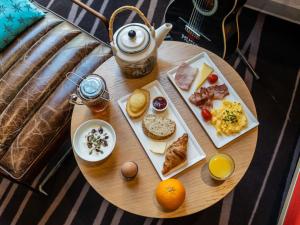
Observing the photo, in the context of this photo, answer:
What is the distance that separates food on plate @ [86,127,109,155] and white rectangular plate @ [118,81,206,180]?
127 millimetres

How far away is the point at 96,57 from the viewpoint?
1713 millimetres

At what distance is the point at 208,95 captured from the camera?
144 cm

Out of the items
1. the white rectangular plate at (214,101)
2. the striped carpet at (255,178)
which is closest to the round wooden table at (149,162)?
the white rectangular plate at (214,101)

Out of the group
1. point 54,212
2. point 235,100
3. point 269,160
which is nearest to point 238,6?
point 235,100

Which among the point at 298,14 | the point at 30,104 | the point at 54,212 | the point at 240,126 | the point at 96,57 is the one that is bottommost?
the point at 54,212

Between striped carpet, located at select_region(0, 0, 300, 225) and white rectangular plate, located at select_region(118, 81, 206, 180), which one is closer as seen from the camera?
white rectangular plate, located at select_region(118, 81, 206, 180)

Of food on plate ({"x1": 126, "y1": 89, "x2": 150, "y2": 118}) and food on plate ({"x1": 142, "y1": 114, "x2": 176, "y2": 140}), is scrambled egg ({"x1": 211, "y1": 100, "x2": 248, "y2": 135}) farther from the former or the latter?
food on plate ({"x1": 126, "y1": 89, "x2": 150, "y2": 118})

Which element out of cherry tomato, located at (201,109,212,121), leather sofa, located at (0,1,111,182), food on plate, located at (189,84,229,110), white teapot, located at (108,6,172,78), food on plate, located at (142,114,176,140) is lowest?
leather sofa, located at (0,1,111,182)

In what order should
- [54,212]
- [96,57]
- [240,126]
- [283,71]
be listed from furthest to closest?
[283,71], [54,212], [96,57], [240,126]

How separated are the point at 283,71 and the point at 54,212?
158 cm

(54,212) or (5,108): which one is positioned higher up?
(5,108)

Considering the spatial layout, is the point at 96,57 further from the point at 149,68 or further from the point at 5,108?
the point at 5,108

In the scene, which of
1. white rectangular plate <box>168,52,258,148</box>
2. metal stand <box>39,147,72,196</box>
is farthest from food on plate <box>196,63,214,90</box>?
metal stand <box>39,147,72,196</box>

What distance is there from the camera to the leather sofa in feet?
5.16
